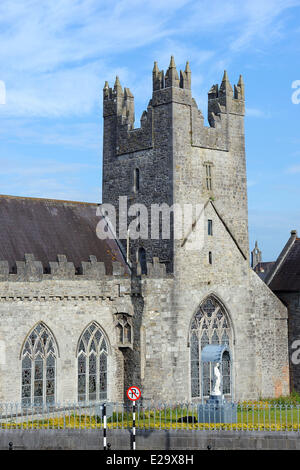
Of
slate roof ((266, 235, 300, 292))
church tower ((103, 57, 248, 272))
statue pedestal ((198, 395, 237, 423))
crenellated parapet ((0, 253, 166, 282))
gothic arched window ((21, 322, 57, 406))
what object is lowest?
statue pedestal ((198, 395, 237, 423))

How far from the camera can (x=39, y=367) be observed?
3759 cm

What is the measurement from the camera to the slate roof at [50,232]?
39.5 metres

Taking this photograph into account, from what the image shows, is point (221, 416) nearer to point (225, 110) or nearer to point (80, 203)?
point (80, 203)

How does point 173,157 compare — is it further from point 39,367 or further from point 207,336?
point 39,367

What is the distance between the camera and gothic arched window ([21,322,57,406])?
3703 centimetres

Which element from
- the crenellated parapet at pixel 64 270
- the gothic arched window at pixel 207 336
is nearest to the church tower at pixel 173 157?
the crenellated parapet at pixel 64 270

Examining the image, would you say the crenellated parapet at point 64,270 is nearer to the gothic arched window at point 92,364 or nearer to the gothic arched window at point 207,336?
the gothic arched window at point 92,364

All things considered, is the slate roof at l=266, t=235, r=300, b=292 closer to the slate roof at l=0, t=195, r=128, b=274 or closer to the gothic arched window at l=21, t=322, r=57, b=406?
the slate roof at l=0, t=195, r=128, b=274

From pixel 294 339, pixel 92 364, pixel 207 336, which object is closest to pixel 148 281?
pixel 92 364

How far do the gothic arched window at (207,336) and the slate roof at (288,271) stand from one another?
548 centimetres

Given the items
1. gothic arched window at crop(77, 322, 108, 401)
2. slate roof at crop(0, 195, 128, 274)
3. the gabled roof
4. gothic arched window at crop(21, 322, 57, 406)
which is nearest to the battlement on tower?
slate roof at crop(0, 195, 128, 274)

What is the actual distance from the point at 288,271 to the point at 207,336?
8336 millimetres

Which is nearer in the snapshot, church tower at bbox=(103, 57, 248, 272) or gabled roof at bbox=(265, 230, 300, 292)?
church tower at bbox=(103, 57, 248, 272)

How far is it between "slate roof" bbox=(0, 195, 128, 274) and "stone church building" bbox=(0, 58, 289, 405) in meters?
0.07
